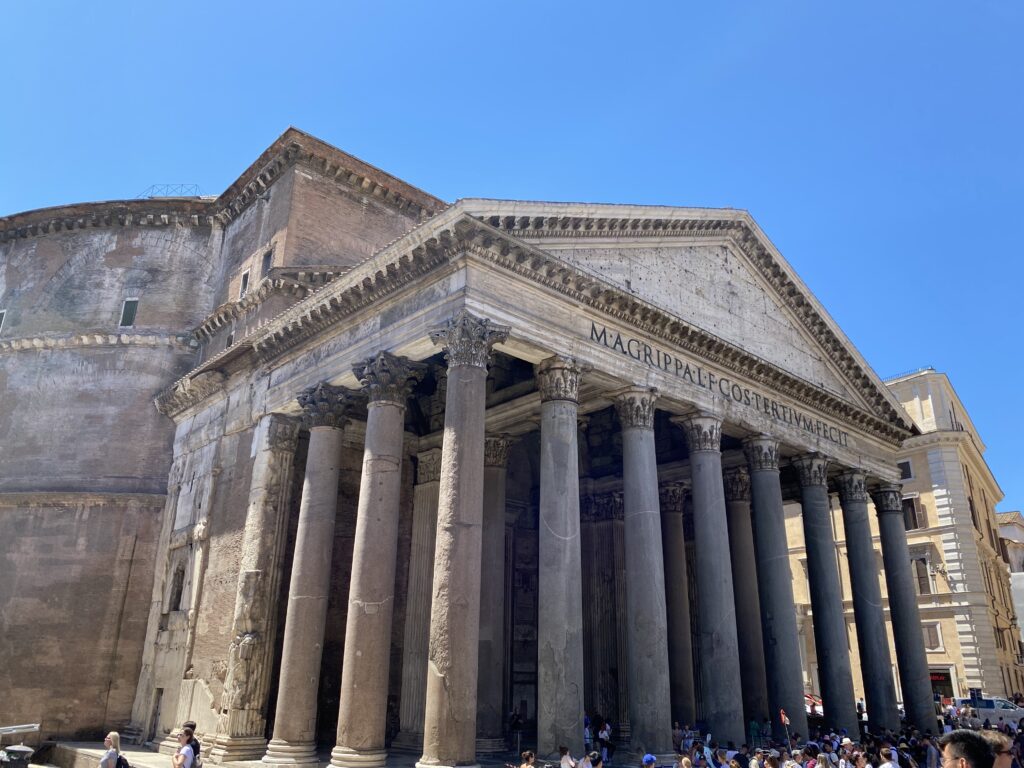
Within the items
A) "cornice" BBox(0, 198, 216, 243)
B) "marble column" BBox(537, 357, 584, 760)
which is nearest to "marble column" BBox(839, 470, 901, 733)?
"marble column" BBox(537, 357, 584, 760)

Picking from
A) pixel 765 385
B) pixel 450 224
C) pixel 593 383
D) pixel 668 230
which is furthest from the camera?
pixel 765 385

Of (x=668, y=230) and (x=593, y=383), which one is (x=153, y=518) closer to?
(x=593, y=383)

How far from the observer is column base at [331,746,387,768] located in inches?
365

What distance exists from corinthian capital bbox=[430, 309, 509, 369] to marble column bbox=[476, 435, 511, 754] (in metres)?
2.92

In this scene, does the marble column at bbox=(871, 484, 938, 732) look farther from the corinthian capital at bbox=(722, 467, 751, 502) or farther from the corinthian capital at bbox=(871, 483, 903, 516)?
the corinthian capital at bbox=(722, 467, 751, 502)

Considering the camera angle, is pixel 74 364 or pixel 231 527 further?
pixel 74 364

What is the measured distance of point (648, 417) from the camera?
11992mm

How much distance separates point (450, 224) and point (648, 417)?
4250mm

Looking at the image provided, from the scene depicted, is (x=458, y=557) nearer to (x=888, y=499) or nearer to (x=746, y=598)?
(x=746, y=598)

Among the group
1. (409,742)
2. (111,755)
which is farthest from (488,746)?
(111,755)

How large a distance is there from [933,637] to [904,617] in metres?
9.79

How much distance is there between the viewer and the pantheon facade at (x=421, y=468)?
10367 millimetres

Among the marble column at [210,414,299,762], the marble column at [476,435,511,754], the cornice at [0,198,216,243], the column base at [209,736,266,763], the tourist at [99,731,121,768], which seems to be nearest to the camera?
the tourist at [99,731,121,768]

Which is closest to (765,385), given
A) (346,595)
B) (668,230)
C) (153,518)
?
(668,230)
